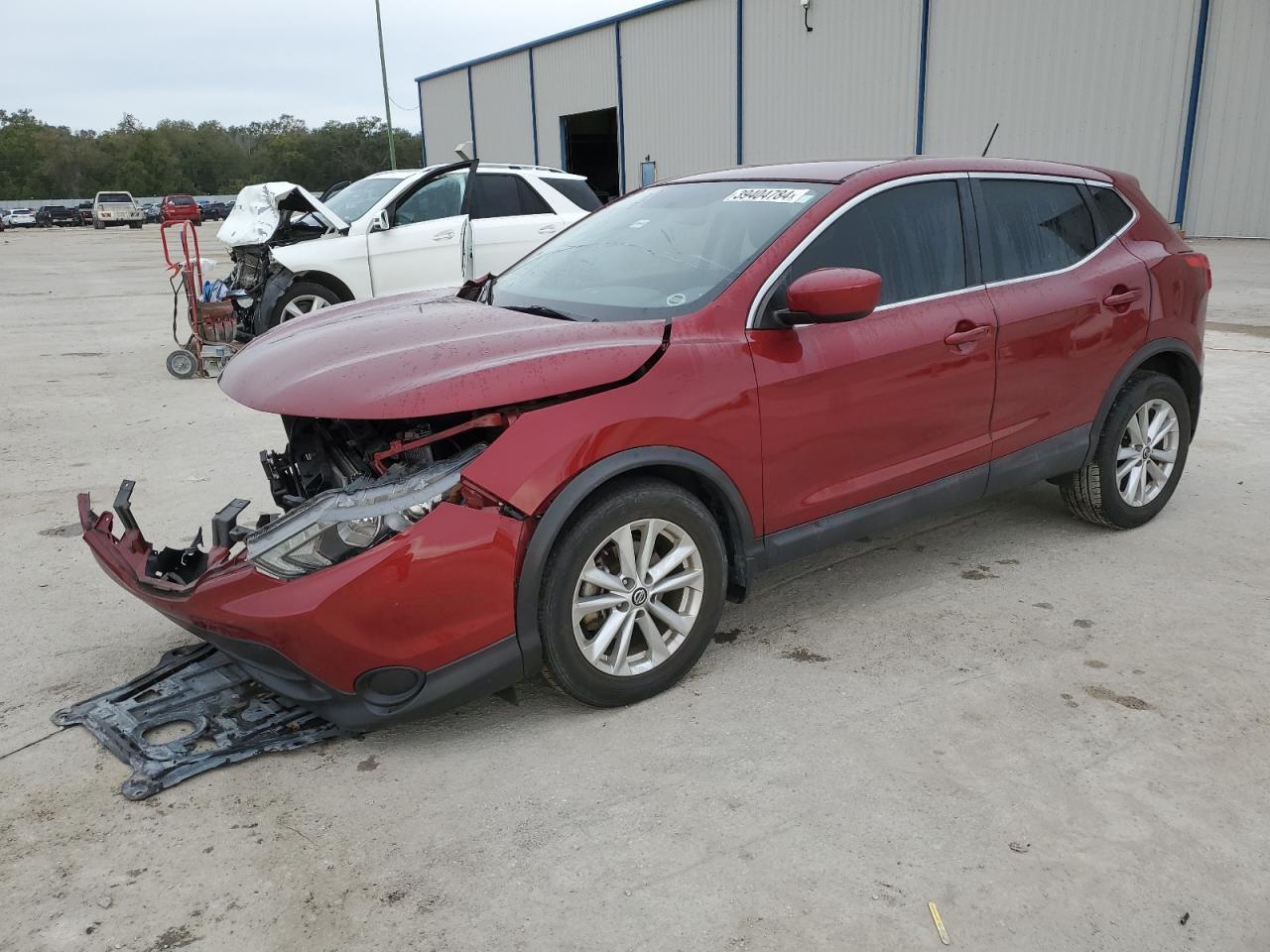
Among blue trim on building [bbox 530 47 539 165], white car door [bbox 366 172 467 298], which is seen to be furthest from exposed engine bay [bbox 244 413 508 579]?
blue trim on building [bbox 530 47 539 165]

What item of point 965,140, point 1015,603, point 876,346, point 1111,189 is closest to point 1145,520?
point 1015,603

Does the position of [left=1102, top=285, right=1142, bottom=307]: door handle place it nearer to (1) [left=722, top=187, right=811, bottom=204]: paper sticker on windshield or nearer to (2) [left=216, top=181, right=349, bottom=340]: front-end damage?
(1) [left=722, top=187, right=811, bottom=204]: paper sticker on windshield

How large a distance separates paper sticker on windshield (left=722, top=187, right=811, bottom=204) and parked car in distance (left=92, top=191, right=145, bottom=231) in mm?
56819

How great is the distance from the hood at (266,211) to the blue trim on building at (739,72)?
16.3 meters

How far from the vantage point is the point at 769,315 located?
3.25 meters

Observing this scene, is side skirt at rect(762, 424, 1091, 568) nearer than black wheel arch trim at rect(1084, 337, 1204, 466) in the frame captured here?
Yes

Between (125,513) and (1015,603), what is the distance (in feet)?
10.8

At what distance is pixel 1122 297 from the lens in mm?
4254

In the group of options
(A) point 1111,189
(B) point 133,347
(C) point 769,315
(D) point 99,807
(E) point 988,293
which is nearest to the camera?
(D) point 99,807

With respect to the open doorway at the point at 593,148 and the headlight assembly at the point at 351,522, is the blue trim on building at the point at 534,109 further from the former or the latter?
the headlight assembly at the point at 351,522

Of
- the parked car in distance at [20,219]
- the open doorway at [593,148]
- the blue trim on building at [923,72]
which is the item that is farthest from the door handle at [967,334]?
the parked car in distance at [20,219]

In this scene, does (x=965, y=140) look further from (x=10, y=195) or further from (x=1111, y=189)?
(x=10, y=195)

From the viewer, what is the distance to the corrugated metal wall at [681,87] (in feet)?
79.4

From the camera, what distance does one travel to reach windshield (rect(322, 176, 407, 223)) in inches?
396
